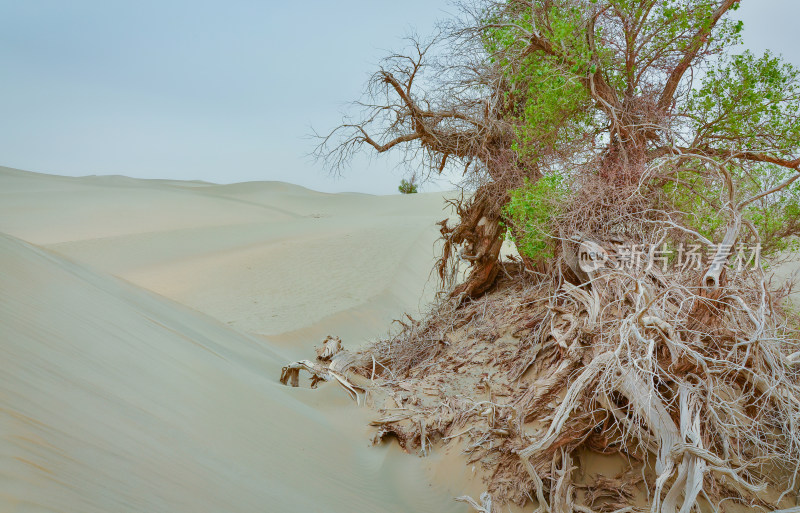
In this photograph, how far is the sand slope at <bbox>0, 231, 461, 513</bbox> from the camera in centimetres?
234

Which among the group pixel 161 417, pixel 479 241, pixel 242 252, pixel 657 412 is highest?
pixel 479 241

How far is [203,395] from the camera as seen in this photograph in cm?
431

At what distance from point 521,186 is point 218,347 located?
4652mm

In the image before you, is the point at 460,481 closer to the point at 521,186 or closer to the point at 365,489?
the point at 365,489

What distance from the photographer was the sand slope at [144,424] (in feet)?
7.68

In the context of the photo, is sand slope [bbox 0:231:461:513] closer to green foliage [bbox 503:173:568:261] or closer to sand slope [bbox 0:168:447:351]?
green foliage [bbox 503:173:568:261]

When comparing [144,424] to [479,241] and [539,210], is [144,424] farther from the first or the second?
[479,241]

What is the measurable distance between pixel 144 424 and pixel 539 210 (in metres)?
4.98

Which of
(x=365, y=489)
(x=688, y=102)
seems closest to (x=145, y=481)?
(x=365, y=489)

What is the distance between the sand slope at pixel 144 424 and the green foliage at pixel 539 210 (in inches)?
124

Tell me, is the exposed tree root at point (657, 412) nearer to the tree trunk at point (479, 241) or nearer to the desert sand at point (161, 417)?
the desert sand at point (161, 417)

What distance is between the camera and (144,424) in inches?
126

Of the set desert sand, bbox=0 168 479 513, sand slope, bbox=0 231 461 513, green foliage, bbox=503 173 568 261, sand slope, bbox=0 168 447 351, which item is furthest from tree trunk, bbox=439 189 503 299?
sand slope, bbox=0 168 447 351

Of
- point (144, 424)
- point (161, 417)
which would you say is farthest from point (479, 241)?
point (144, 424)
